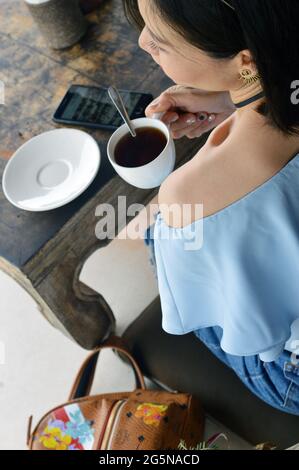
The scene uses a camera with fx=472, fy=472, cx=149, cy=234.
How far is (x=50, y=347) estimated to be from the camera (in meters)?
1.62

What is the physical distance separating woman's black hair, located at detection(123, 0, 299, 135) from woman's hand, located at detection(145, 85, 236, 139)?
0.33m

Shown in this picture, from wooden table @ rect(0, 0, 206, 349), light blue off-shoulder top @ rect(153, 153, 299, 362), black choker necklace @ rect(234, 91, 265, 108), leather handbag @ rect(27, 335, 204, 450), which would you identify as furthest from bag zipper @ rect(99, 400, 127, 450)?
black choker necklace @ rect(234, 91, 265, 108)

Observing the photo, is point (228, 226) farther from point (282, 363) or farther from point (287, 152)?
point (282, 363)

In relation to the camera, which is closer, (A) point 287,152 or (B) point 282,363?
(A) point 287,152

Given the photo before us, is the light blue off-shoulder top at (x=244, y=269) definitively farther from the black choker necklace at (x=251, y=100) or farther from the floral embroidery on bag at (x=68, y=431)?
the floral embroidery on bag at (x=68, y=431)

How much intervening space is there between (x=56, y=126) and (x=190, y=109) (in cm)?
30

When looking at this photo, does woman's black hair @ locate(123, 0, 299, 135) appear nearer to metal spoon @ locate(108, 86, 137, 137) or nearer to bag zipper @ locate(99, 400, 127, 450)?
metal spoon @ locate(108, 86, 137, 137)

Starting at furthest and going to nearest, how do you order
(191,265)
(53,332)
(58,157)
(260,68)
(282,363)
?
1. (53,332)
2. (58,157)
3. (282,363)
4. (191,265)
5. (260,68)

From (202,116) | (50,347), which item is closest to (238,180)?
(202,116)

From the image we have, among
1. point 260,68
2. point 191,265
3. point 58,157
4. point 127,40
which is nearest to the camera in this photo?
point 260,68

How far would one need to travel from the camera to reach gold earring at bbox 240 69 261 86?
0.60m

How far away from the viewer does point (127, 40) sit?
1136 mm

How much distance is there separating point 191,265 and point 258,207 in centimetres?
15

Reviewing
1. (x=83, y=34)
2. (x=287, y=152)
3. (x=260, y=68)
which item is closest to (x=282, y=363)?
(x=287, y=152)
